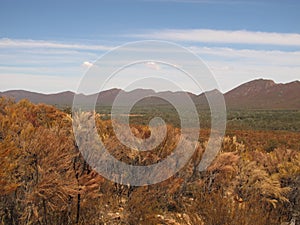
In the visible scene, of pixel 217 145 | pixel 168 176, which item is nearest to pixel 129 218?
pixel 168 176

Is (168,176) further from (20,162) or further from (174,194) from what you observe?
(20,162)

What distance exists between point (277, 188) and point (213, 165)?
122 inches

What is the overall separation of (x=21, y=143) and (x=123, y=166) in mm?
4537

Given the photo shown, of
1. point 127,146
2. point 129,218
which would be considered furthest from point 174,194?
point 129,218

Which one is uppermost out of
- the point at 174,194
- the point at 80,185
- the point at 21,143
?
the point at 21,143

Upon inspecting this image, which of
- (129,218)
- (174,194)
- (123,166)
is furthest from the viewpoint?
(174,194)

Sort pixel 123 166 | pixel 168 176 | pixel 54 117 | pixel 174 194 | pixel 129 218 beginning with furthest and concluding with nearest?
pixel 54 117, pixel 174 194, pixel 168 176, pixel 123 166, pixel 129 218

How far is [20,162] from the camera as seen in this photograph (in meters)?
10.8

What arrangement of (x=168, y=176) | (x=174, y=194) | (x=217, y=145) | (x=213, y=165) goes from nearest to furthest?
1. (x=168, y=176)
2. (x=174, y=194)
3. (x=213, y=165)
4. (x=217, y=145)

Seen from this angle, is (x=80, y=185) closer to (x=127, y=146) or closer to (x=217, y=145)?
(x=127, y=146)

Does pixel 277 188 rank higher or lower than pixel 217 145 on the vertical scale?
lower

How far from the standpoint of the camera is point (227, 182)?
57.9 ft

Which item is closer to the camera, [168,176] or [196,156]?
[168,176]

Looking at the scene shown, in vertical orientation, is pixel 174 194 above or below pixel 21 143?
below
